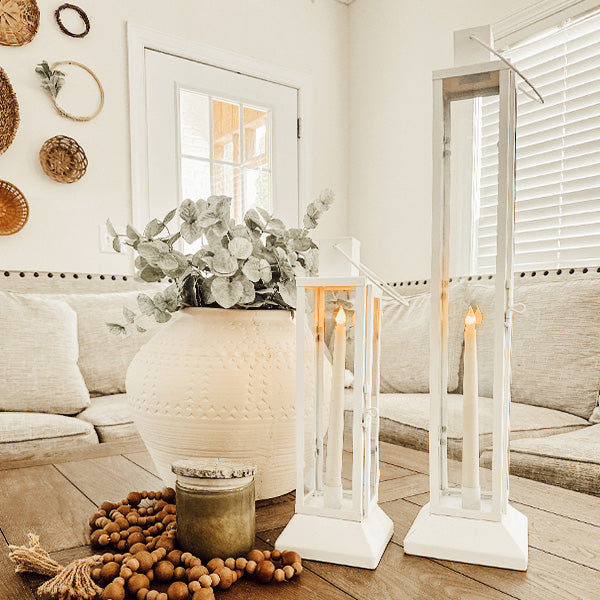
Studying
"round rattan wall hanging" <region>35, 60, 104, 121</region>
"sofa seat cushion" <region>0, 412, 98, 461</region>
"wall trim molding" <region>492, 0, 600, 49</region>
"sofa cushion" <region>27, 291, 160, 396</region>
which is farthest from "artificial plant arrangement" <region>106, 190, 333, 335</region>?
"wall trim molding" <region>492, 0, 600, 49</region>

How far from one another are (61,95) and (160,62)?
0.55 metres

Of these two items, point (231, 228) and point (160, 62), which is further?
point (160, 62)

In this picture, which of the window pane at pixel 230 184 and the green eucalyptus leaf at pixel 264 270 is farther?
the window pane at pixel 230 184

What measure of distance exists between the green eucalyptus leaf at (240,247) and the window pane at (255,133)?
2.52 m

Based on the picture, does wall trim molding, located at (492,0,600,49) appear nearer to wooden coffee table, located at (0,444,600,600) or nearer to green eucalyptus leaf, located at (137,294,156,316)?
wooden coffee table, located at (0,444,600,600)

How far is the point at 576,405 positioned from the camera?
1651 millimetres

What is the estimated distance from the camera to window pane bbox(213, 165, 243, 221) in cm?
297

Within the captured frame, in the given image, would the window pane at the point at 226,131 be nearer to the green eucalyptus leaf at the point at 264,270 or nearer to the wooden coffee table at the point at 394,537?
the wooden coffee table at the point at 394,537

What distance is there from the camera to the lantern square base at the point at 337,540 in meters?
0.52

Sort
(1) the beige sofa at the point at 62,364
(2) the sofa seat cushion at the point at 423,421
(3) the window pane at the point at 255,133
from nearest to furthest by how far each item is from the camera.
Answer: (2) the sofa seat cushion at the point at 423,421
(1) the beige sofa at the point at 62,364
(3) the window pane at the point at 255,133

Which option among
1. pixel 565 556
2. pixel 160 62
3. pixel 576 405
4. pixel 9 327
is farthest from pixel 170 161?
pixel 565 556

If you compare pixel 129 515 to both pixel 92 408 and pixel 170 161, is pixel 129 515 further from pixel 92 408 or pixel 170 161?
pixel 170 161

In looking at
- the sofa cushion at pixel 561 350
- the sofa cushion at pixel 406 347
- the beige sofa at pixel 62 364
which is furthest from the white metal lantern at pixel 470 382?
the beige sofa at pixel 62 364

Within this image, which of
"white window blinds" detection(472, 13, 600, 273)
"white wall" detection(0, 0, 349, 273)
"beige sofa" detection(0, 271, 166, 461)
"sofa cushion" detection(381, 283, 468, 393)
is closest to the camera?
"beige sofa" detection(0, 271, 166, 461)
